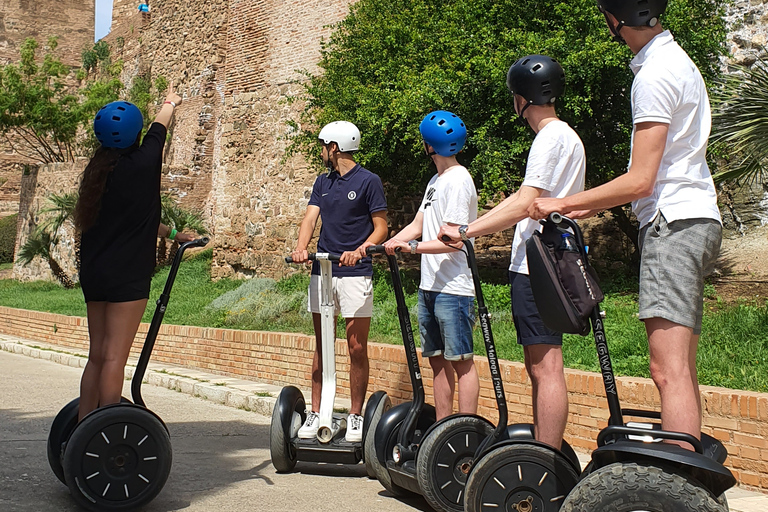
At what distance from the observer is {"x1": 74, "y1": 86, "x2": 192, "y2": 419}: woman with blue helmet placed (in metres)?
4.46

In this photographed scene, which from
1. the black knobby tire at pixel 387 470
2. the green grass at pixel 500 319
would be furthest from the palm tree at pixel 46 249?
the black knobby tire at pixel 387 470

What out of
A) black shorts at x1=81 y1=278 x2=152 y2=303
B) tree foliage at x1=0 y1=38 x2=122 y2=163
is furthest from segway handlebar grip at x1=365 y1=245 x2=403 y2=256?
tree foliage at x1=0 y1=38 x2=122 y2=163

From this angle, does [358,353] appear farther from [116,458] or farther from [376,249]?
[116,458]

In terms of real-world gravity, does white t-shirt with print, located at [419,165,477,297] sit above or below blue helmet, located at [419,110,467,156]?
below

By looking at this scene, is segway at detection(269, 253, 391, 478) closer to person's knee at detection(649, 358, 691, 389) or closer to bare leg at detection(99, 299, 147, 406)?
bare leg at detection(99, 299, 147, 406)

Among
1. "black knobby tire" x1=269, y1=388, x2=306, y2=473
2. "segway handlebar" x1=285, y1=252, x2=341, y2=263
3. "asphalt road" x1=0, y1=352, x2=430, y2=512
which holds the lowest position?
"asphalt road" x1=0, y1=352, x2=430, y2=512

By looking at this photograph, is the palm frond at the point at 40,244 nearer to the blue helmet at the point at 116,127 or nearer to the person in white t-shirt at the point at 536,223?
the blue helmet at the point at 116,127

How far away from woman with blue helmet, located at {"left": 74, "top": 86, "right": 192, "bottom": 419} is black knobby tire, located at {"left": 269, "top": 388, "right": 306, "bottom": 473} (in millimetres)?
1148

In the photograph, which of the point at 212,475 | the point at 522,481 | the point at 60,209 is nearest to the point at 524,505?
the point at 522,481

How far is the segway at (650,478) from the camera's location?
9.10 ft

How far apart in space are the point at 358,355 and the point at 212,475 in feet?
3.95

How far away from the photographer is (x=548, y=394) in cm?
379

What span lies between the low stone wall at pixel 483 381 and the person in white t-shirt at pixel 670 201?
6.58ft

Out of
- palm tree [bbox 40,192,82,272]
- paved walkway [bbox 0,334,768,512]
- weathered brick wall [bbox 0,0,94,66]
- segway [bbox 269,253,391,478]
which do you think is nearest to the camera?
segway [bbox 269,253,391,478]
